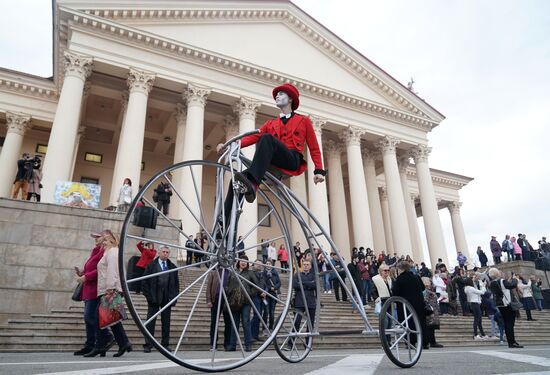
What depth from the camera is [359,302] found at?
434 centimetres

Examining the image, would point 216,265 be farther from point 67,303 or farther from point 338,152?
point 338,152

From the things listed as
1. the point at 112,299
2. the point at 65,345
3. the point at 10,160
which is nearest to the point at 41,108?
the point at 10,160

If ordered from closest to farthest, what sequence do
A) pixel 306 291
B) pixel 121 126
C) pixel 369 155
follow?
pixel 306 291 < pixel 121 126 < pixel 369 155

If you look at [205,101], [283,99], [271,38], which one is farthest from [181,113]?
[283,99]

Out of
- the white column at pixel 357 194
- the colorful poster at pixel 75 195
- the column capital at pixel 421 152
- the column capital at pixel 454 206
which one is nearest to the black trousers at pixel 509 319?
the colorful poster at pixel 75 195

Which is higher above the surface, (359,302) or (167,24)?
(167,24)

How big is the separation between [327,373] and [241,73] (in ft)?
81.7

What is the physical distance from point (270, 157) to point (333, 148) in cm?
2918

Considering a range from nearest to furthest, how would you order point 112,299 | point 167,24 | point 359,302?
point 359,302 → point 112,299 → point 167,24

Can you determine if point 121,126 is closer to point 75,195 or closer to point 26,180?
point 26,180

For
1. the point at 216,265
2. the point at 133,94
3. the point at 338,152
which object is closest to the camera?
the point at 216,265

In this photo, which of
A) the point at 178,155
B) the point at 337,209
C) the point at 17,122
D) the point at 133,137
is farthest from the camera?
the point at 337,209

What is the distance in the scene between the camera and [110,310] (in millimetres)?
6305

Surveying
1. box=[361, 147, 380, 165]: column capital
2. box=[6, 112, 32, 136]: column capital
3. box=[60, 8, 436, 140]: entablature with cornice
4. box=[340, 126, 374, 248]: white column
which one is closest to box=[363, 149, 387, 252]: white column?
box=[361, 147, 380, 165]: column capital
